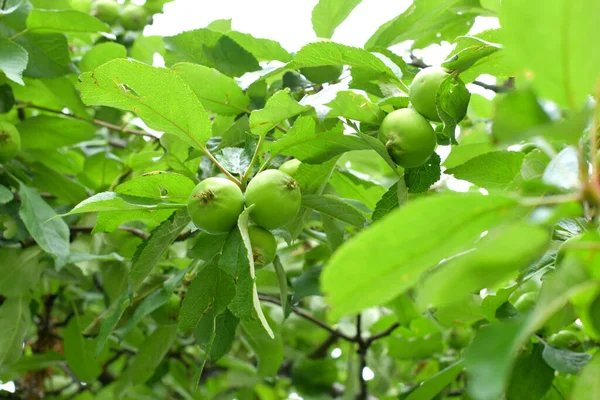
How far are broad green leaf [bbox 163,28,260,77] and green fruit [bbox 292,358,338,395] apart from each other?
1.15m

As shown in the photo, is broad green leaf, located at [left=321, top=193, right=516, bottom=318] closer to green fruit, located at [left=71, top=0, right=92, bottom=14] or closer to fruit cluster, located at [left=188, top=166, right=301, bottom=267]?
fruit cluster, located at [left=188, top=166, right=301, bottom=267]

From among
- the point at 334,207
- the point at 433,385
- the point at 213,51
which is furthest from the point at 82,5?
the point at 433,385

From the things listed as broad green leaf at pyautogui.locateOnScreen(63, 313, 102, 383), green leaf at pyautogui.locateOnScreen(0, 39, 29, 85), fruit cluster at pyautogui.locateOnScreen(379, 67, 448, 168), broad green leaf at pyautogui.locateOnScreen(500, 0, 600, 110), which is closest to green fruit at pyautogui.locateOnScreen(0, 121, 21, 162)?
green leaf at pyautogui.locateOnScreen(0, 39, 29, 85)

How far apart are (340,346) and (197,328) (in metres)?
1.50

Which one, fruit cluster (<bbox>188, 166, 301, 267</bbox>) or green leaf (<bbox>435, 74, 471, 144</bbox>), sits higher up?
green leaf (<bbox>435, 74, 471, 144</bbox>)

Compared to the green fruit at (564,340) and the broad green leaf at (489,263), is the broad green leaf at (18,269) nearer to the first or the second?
the green fruit at (564,340)

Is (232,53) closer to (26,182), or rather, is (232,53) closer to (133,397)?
(26,182)

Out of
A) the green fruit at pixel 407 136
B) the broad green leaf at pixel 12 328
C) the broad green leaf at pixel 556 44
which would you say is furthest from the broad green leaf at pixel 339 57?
the broad green leaf at pixel 12 328

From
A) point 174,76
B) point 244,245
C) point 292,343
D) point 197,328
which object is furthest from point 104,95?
point 292,343

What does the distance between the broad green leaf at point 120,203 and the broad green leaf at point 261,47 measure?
48 cm

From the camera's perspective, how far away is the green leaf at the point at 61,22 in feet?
5.00

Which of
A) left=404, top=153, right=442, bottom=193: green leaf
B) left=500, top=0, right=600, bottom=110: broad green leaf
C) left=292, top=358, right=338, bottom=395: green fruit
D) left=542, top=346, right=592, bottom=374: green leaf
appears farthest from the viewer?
left=292, top=358, right=338, bottom=395: green fruit

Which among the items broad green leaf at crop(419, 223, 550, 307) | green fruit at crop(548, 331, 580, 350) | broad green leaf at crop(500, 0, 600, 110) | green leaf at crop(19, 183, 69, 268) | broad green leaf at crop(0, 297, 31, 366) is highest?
broad green leaf at crop(500, 0, 600, 110)

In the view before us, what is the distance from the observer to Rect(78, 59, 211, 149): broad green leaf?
99 cm
